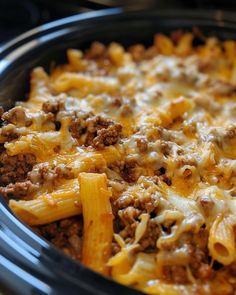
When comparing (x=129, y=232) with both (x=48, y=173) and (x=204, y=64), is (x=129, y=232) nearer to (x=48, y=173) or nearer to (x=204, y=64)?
(x=48, y=173)

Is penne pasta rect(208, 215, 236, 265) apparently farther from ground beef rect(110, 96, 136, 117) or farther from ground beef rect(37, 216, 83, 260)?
ground beef rect(110, 96, 136, 117)

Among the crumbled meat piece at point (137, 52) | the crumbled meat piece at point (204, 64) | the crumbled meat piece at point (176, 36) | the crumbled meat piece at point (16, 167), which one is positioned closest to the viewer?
the crumbled meat piece at point (16, 167)

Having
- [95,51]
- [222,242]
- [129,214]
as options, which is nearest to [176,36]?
[95,51]

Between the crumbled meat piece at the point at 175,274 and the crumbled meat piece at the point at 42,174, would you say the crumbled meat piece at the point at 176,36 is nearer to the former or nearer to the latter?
the crumbled meat piece at the point at 42,174

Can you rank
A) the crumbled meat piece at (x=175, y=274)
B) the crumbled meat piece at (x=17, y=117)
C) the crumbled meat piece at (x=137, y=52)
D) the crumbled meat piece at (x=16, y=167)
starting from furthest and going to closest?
the crumbled meat piece at (x=137, y=52) → the crumbled meat piece at (x=17, y=117) → the crumbled meat piece at (x=16, y=167) → the crumbled meat piece at (x=175, y=274)

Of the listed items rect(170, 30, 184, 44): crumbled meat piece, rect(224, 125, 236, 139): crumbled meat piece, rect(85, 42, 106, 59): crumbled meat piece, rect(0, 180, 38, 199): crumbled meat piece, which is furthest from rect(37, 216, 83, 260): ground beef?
rect(170, 30, 184, 44): crumbled meat piece

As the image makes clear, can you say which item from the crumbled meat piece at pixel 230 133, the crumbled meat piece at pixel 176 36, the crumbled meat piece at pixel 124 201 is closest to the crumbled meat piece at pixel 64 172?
the crumbled meat piece at pixel 124 201

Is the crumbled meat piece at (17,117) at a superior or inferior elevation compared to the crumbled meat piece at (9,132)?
superior
